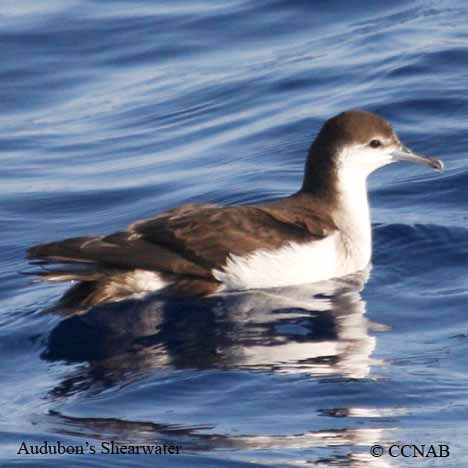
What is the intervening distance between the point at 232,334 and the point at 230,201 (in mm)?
3183

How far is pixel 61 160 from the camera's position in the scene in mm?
12977

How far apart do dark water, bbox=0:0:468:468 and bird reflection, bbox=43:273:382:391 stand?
2 centimetres

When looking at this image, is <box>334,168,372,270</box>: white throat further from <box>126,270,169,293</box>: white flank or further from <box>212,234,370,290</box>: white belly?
<box>126,270,169,293</box>: white flank

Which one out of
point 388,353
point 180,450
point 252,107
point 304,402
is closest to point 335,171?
point 388,353

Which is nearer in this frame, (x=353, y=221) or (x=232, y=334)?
(x=232, y=334)

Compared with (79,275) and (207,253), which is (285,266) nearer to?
(207,253)

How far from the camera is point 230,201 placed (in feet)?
37.2

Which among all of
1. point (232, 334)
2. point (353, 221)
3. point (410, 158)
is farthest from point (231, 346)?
point (410, 158)

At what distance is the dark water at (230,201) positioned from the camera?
6875mm

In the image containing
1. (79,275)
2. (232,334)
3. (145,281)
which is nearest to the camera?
(232,334)

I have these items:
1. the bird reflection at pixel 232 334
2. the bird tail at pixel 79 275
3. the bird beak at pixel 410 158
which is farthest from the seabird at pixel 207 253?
the bird beak at pixel 410 158

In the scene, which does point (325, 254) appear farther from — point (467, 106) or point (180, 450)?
point (467, 106)

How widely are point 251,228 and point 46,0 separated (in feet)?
31.6

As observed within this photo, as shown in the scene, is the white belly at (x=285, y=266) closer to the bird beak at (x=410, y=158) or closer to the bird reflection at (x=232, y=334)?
the bird reflection at (x=232, y=334)
